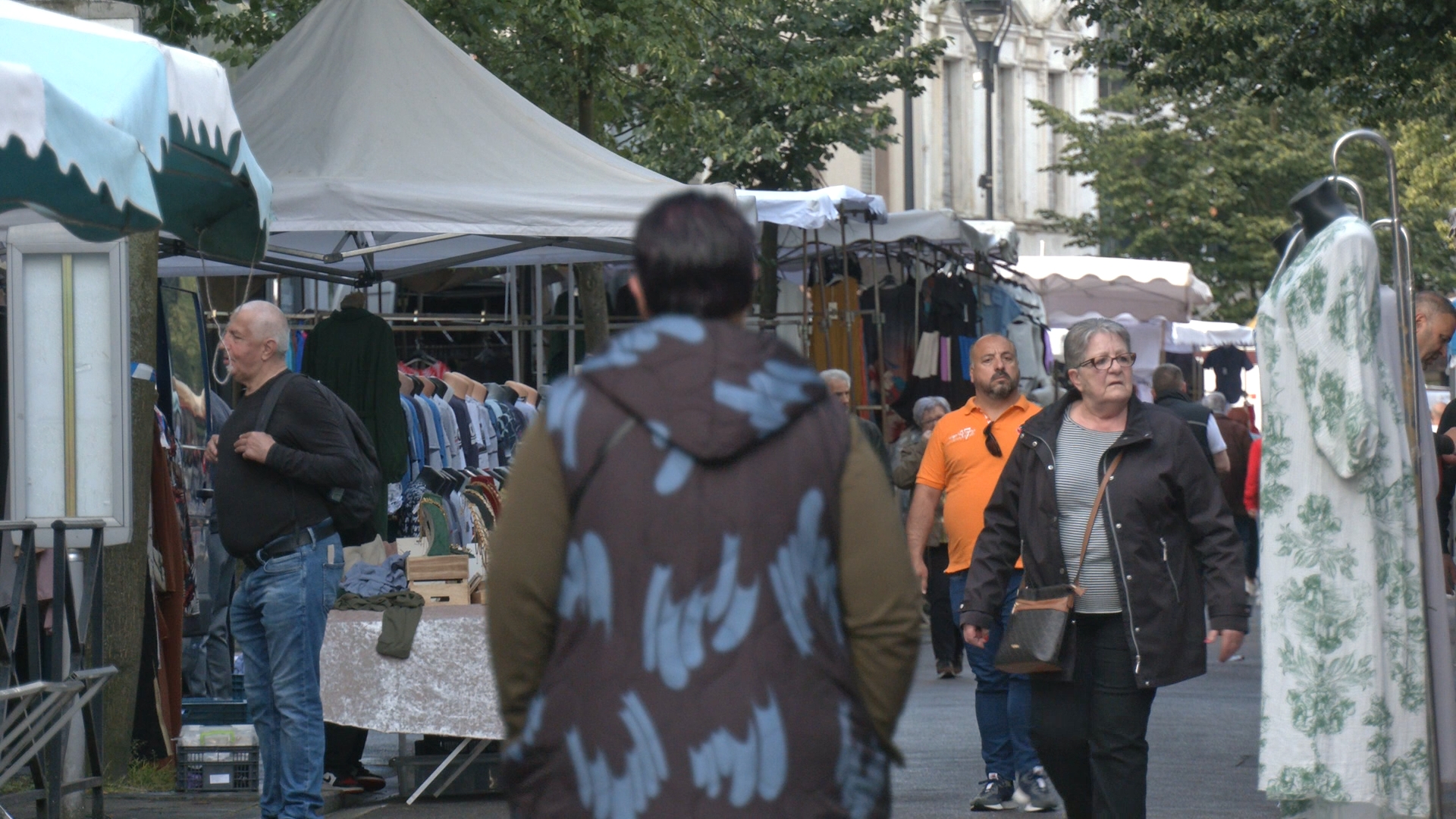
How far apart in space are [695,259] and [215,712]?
21.1ft

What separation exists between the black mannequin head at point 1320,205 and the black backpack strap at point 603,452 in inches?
132

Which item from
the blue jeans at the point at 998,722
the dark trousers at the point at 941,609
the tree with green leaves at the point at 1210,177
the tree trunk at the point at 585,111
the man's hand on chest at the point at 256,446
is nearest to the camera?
the man's hand on chest at the point at 256,446

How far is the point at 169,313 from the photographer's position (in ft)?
33.9

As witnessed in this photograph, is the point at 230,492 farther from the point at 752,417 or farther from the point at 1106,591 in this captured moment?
the point at 752,417

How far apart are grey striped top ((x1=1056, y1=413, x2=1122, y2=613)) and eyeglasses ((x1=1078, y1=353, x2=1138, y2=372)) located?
0.67ft

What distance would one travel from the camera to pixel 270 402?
7.14 m

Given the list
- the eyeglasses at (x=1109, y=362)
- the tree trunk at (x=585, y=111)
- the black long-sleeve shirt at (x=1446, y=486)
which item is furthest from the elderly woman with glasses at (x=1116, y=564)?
the tree trunk at (x=585, y=111)

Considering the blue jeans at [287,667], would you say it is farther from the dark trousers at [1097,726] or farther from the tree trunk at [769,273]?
the tree trunk at [769,273]

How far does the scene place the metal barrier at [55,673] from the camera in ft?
21.4

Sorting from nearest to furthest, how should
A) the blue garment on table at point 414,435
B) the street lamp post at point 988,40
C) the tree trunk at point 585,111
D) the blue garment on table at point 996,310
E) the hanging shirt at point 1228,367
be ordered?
1. the blue garment on table at point 414,435
2. the tree trunk at point 585,111
3. the blue garment on table at point 996,310
4. the street lamp post at point 988,40
5. the hanging shirt at point 1228,367

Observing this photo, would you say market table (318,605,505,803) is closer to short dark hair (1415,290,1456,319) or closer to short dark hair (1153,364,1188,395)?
short dark hair (1415,290,1456,319)

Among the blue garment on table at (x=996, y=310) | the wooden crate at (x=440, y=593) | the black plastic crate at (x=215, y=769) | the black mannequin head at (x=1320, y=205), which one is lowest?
the black plastic crate at (x=215, y=769)

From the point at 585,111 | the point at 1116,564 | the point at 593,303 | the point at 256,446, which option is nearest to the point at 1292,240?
the point at 1116,564

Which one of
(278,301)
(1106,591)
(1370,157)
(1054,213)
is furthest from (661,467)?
(1054,213)
